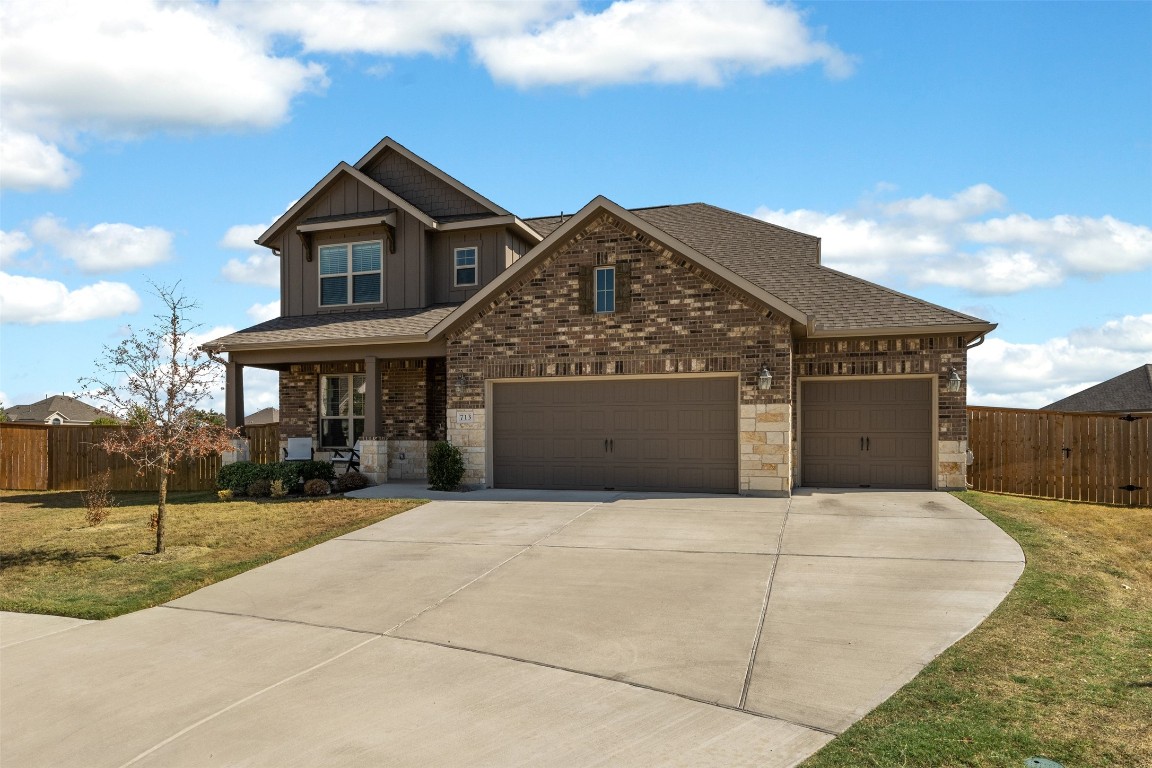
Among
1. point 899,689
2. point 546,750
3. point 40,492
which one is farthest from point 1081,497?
point 40,492

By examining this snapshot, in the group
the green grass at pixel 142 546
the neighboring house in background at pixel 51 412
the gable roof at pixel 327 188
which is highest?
the gable roof at pixel 327 188

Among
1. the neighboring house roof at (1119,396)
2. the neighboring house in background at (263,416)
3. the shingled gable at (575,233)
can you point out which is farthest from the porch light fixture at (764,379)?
the neighboring house in background at (263,416)

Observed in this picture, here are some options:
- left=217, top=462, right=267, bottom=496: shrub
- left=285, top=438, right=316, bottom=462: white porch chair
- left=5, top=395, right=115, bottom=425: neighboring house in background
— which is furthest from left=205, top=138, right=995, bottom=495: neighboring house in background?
left=5, top=395, right=115, bottom=425: neighboring house in background

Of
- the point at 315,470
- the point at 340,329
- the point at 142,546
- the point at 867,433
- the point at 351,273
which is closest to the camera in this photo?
the point at 142,546

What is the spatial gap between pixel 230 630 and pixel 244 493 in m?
10.4

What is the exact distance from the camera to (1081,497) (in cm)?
1644

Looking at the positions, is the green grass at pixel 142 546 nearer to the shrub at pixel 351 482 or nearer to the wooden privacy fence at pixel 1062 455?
the shrub at pixel 351 482

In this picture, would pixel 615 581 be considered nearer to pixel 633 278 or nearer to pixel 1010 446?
pixel 633 278

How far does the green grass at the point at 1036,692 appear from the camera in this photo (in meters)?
4.77

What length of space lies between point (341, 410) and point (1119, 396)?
23.7 metres

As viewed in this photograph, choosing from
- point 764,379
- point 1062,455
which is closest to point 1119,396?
point 1062,455

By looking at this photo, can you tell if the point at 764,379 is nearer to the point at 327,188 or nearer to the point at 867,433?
the point at 867,433

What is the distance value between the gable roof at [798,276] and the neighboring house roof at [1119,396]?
11.5 m

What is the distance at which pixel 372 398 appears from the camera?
17859 mm
